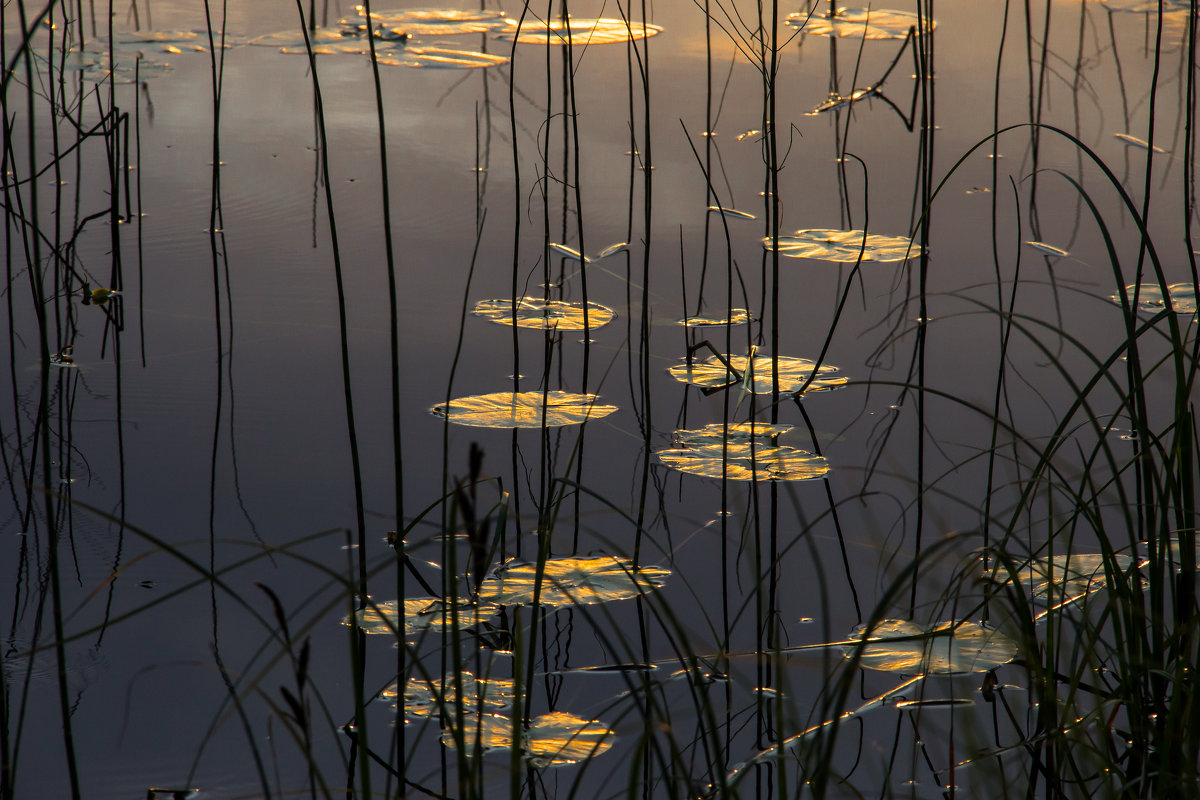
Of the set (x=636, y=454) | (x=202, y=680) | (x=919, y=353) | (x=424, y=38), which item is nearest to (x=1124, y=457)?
(x=919, y=353)

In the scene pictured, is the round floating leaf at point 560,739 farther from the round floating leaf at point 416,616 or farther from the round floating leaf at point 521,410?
the round floating leaf at point 521,410

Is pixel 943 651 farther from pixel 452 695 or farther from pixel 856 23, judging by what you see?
pixel 856 23

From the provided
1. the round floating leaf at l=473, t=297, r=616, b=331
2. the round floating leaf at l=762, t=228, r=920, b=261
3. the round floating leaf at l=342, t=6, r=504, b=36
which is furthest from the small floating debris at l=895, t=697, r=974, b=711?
the round floating leaf at l=342, t=6, r=504, b=36

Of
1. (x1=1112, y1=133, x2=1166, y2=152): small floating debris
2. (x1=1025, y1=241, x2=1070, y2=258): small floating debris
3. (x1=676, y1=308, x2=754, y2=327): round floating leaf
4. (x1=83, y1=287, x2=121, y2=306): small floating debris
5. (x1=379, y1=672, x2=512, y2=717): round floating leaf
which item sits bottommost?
(x1=379, y1=672, x2=512, y2=717): round floating leaf

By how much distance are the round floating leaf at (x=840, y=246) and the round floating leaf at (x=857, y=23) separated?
2.06 meters

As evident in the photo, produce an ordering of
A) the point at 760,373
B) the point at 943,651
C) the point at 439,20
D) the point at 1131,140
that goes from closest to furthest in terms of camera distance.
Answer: the point at 943,651 → the point at 760,373 → the point at 1131,140 → the point at 439,20

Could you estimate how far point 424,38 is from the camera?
4.92 metres

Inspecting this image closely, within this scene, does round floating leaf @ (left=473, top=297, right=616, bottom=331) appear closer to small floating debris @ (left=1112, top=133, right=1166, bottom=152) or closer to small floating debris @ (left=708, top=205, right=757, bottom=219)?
small floating debris @ (left=708, top=205, right=757, bottom=219)

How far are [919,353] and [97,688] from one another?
5.49 ft

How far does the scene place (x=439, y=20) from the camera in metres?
5.10

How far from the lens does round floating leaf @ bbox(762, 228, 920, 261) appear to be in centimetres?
274

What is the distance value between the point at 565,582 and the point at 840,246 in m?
1.47

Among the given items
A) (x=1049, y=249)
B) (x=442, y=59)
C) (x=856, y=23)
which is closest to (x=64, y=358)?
(x=1049, y=249)

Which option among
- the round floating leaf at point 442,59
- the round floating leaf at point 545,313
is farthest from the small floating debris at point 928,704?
the round floating leaf at point 442,59
